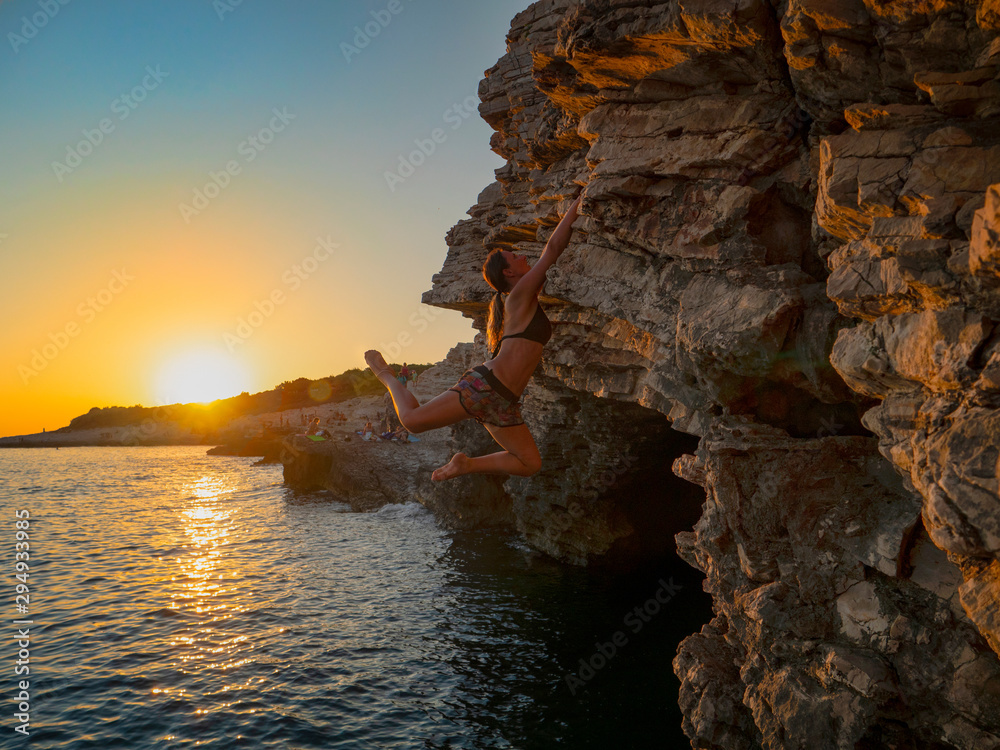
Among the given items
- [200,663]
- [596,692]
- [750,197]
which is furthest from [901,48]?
[200,663]

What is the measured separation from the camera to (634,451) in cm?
1527

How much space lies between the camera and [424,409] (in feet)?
19.8

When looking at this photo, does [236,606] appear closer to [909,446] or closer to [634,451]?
[634,451]

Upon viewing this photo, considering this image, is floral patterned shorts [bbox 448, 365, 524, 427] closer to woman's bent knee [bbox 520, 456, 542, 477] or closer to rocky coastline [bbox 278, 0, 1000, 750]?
woman's bent knee [bbox 520, 456, 542, 477]

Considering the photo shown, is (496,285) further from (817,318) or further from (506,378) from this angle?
(817,318)

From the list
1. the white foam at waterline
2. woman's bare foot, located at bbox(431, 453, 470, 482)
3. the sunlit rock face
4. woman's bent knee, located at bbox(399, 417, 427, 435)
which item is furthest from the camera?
the white foam at waterline

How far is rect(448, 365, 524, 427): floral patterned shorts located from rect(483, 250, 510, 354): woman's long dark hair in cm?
69

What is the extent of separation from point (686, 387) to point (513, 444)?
2952mm

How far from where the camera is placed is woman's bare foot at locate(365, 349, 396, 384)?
6.54 metres

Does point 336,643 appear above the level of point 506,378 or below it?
below

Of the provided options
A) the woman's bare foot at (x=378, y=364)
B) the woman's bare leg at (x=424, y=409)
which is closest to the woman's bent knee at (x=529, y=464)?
the woman's bare leg at (x=424, y=409)

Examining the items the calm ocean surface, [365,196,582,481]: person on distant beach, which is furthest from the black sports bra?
the calm ocean surface

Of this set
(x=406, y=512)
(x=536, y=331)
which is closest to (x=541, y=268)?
(x=536, y=331)

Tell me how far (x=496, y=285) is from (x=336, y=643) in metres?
8.80
